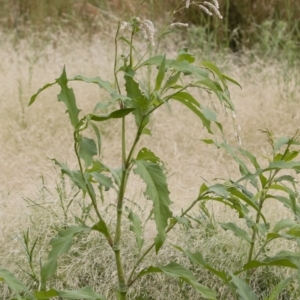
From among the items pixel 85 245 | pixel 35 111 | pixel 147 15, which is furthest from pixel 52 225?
pixel 147 15

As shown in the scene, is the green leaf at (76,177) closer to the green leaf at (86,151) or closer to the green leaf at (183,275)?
the green leaf at (86,151)

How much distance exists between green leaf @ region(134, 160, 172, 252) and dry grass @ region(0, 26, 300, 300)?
887 mm

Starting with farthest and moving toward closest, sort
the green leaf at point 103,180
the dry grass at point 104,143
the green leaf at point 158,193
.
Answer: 1. the dry grass at point 104,143
2. the green leaf at point 103,180
3. the green leaf at point 158,193

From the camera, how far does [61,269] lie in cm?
276

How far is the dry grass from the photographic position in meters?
2.79

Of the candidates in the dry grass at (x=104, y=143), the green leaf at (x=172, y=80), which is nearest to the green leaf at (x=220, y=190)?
the green leaf at (x=172, y=80)

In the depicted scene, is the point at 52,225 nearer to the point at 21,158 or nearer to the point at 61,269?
the point at 61,269

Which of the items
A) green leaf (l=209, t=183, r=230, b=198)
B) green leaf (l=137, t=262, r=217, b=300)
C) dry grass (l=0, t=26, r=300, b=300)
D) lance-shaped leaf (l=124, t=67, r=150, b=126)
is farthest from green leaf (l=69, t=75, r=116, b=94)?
dry grass (l=0, t=26, r=300, b=300)

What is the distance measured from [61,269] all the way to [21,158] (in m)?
1.53

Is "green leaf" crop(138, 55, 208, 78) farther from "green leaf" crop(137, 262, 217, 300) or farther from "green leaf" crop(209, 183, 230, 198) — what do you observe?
"green leaf" crop(137, 262, 217, 300)

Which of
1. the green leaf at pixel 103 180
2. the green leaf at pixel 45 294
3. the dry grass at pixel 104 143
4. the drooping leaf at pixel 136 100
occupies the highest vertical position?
the drooping leaf at pixel 136 100

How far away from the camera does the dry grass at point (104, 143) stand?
9.14 ft

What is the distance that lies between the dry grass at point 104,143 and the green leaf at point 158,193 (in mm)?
887

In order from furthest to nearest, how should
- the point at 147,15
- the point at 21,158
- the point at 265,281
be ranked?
1. the point at 147,15
2. the point at 21,158
3. the point at 265,281
